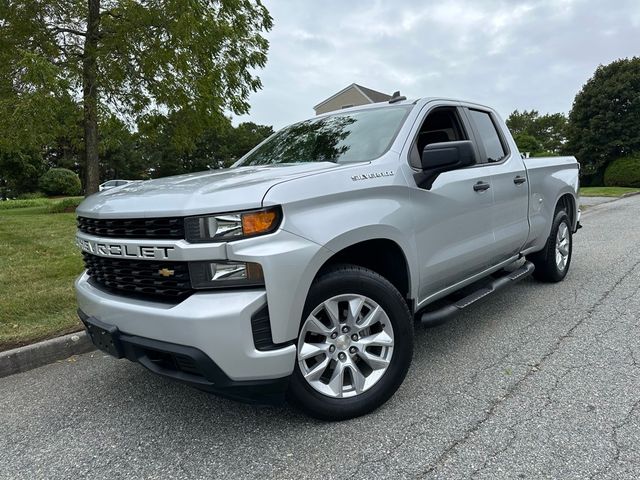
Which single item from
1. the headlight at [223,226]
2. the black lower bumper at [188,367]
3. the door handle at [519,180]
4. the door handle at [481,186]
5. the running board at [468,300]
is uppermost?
the headlight at [223,226]

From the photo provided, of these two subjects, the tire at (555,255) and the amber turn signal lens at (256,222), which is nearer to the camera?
the amber turn signal lens at (256,222)

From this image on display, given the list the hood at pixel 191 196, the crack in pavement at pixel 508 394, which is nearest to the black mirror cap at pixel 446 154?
the hood at pixel 191 196

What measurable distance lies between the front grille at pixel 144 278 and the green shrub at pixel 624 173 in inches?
1131

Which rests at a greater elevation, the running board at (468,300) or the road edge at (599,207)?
the running board at (468,300)

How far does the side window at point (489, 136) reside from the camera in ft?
13.3

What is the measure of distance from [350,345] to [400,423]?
19.9 inches

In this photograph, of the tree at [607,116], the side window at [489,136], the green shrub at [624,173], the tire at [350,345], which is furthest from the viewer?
the tree at [607,116]

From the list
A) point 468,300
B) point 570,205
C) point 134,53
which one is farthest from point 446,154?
point 134,53

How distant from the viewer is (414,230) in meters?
2.91

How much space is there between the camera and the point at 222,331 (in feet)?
6.93

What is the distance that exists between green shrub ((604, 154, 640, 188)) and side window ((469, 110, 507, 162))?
1007 inches

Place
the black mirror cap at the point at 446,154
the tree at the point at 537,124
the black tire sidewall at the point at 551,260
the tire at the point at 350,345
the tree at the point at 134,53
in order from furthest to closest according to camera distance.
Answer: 1. the tree at the point at 537,124
2. the tree at the point at 134,53
3. the black tire sidewall at the point at 551,260
4. the black mirror cap at the point at 446,154
5. the tire at the point at 350,345

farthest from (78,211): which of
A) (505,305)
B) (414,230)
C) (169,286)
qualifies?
(505,305)

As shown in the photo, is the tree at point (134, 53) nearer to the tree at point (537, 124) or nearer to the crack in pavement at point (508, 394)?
the crack in pavement at point (508, 394)
